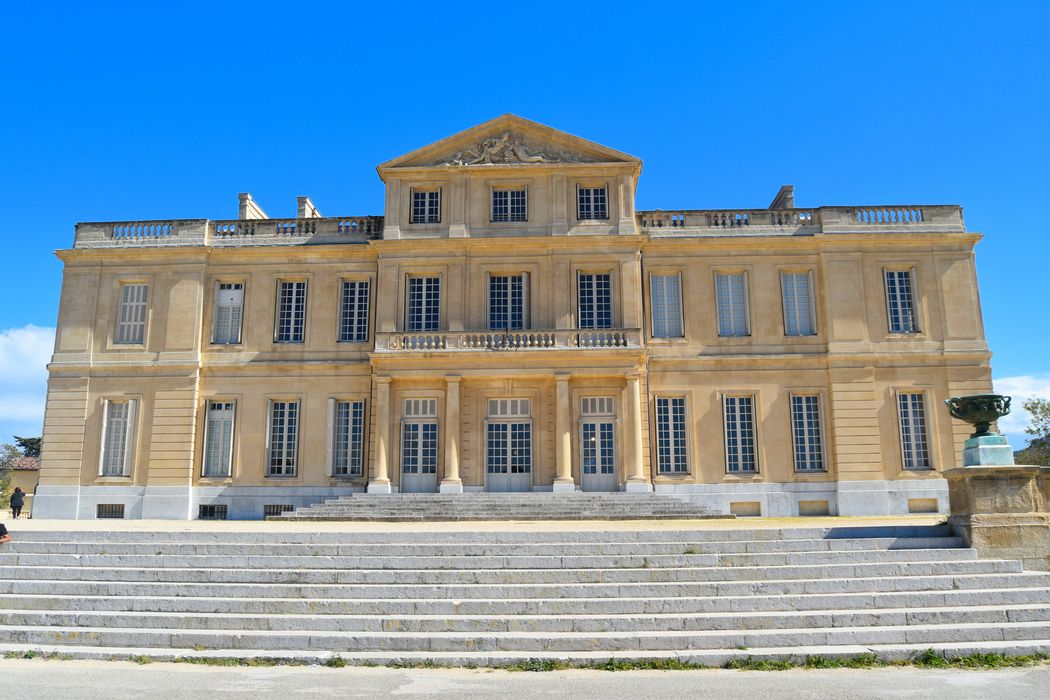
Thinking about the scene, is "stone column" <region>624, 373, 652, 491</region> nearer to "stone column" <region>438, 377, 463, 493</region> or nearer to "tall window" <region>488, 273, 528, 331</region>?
"tall window" <region>488, 273, 528, 331</region>

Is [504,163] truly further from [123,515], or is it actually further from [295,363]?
[123,515]

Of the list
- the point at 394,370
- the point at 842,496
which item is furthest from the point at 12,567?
the point at 842,496

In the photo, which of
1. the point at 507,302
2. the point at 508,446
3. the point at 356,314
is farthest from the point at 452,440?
the point at 356,314

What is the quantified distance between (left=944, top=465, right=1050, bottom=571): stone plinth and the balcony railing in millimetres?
11153

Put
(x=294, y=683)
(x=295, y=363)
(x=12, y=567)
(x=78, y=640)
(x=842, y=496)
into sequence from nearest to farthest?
(x=294, y=683) → (x=78, y=640) → (x=12, y=567) → (x=842, y=496) → (x=295, y=363)

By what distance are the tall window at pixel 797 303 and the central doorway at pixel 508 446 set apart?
8.34 meters

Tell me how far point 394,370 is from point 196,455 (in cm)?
665

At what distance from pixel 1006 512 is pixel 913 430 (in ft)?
38.4

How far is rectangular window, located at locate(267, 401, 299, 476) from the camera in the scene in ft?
78.0

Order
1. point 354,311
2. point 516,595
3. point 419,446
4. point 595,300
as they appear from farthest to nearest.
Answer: point 354,311, point 595,300, point 419,446, point 516,595

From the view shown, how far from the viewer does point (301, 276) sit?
24734 mm

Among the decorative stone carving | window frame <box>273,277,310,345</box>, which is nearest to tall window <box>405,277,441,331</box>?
window frame <box>273,277,310,345</box>

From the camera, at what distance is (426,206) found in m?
24.5

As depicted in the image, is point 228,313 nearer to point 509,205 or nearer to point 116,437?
point 116,437
